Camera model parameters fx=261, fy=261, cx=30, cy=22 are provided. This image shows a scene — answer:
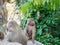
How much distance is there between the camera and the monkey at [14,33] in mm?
3688

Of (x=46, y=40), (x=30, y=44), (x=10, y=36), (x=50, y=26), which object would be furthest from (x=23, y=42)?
(x=50, y=26)

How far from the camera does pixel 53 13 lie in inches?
328

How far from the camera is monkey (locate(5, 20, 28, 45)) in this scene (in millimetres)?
3688

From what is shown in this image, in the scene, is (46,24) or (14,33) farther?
(46,24)

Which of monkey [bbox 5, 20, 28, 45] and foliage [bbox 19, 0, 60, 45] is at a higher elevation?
monkey [bbox 5, 20, 28, 45]

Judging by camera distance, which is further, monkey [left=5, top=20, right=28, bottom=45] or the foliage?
the foliage

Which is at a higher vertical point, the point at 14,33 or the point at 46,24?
the point at 14,33

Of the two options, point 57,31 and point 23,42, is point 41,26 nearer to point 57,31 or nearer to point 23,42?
point 57,31

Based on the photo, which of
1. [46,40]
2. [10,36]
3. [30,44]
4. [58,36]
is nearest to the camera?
[10,36]

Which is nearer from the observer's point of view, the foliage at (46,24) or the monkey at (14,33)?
the monkey at (14,33)

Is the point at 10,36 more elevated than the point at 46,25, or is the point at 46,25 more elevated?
the point at 10,36

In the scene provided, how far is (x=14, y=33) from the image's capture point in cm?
388

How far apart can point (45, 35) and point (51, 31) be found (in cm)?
50

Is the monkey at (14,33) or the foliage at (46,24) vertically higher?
the monkey at (14,33)
